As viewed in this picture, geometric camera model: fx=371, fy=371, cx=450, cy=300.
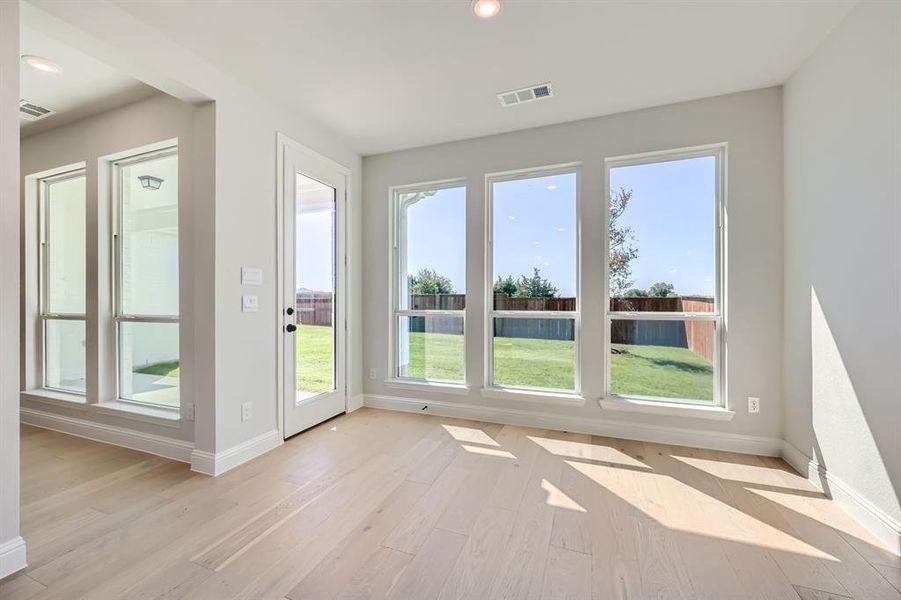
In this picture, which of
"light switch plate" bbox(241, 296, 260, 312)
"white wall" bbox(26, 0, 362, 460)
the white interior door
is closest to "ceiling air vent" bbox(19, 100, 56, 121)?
"white wall" bbox(26, 0, 362, 460)

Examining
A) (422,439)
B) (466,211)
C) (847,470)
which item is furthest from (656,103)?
(422,439)

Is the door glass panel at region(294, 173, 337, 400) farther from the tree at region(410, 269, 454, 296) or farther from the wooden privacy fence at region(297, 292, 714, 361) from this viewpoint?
the tree at region(410, 269, 454, 296)

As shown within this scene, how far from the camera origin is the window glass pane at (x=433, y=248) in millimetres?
3855

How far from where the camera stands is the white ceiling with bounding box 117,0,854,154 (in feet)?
6.67

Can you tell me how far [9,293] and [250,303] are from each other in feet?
4.14

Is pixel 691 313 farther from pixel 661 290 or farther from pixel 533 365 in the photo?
pixel 533 365

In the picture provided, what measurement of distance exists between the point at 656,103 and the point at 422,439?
11.1 ft

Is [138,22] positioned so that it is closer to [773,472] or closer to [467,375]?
[467,375]

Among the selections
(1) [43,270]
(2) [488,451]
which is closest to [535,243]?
(2) [488,451]

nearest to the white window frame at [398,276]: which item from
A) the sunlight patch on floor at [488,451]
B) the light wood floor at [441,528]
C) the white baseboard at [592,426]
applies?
the white baseboard at [592,426]

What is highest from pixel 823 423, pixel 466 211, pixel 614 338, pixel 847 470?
pixel 466 211

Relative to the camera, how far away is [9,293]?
5.34 ft

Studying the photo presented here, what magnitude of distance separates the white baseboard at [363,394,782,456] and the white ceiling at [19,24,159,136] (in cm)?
336

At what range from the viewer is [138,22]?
6.93 feet
